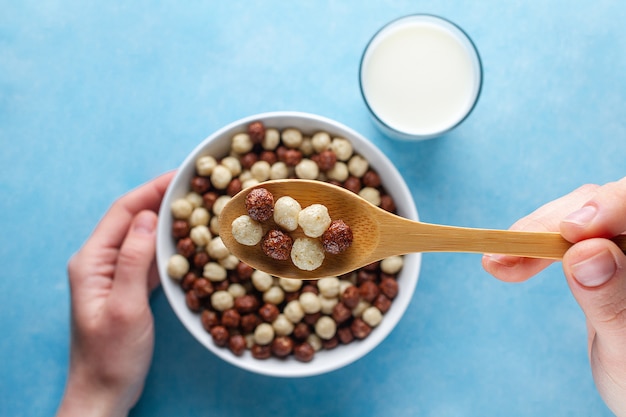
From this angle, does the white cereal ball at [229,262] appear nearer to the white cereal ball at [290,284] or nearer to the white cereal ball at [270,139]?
the white cereal ball at [290,284]

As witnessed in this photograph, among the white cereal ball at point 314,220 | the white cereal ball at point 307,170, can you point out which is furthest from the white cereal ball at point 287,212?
the white cereal ball at point 307,170

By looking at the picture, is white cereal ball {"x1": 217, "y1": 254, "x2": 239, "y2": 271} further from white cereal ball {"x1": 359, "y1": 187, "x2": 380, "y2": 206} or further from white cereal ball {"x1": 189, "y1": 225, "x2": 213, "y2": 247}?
white cereal ball {"x1": 359, "y1": 187, "x2": 380, "y2": 206}

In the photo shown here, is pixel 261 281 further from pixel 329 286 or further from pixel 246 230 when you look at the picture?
pixel 246 230

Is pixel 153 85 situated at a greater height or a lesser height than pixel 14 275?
greater

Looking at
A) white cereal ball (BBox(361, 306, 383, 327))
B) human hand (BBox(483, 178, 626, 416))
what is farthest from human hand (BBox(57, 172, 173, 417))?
human hand (BBox(483, 178, 626, 416))

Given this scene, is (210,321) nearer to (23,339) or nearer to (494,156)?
(23,339)

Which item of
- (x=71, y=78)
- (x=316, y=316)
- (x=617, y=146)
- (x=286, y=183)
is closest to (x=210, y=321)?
(x=316, y=316)
